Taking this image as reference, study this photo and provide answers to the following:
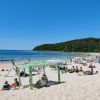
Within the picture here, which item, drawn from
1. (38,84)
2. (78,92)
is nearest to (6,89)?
(38,84)

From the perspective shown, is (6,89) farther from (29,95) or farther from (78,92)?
(78,92)

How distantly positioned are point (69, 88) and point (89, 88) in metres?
1.28

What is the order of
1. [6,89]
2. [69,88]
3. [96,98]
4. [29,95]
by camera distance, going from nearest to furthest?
[96,98] < [29,95] < [69,88] < [6,89]

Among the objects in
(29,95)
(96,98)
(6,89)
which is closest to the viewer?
(96,98)

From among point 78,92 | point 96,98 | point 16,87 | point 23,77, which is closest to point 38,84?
point 16,87

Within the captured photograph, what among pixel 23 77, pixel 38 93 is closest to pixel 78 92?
pixel 38 93

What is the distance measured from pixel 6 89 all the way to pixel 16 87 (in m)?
1.06

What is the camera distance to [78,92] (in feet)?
48.5

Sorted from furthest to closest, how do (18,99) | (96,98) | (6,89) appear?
(6,89) → (18,99) → (96,98)

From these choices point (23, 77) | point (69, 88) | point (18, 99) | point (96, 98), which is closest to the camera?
point (96, 98)

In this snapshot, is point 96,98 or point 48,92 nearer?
point 96,98

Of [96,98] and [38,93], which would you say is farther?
[38,93]

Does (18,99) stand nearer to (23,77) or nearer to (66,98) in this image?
(66,98)

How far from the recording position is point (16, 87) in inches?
723
